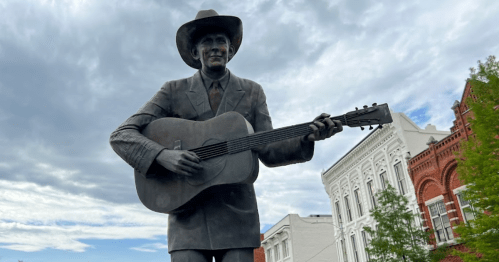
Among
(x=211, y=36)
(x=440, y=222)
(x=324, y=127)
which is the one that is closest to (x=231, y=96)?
(x=211, y=36)

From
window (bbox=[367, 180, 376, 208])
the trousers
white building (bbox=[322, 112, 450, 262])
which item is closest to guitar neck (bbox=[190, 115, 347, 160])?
the trousers

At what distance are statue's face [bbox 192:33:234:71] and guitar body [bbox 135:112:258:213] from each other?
0.51 meters

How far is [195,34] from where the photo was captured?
130 inches

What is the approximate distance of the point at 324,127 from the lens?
277 centimetres

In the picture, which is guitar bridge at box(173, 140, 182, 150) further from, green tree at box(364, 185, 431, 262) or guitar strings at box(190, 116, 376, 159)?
green tree at box(364, 185, 431, 262)

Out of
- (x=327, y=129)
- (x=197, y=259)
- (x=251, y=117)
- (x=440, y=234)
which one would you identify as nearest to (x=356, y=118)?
(x=327, y=129)

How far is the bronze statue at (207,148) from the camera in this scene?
274 cm

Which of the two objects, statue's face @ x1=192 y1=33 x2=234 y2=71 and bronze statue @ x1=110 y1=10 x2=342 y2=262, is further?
statue's face @ x1=192 y1=33 x2=234 y2=71

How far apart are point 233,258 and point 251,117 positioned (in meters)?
1.18

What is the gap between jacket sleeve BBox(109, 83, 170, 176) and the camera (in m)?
2.79

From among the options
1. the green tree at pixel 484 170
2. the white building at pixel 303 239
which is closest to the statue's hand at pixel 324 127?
the green tree at pixel 484 170

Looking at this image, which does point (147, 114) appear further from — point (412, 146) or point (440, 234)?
point (412, 146)

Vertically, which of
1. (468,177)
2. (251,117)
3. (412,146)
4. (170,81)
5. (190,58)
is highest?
(412,146)

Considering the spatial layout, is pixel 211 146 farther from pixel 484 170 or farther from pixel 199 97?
pixel 484 170
